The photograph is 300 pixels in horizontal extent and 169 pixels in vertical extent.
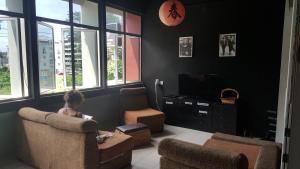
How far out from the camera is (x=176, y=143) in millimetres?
1751

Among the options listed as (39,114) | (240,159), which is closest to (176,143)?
(240,159)

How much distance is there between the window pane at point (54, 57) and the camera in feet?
12.4

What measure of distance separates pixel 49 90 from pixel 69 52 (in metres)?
0.84

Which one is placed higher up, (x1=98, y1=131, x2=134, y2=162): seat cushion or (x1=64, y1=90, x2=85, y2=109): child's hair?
(x1=64, y1=90, x2=85, y2=109): child's hair

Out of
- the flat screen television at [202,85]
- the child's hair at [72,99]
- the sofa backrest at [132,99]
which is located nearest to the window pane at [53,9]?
the child's hair at [72,99]

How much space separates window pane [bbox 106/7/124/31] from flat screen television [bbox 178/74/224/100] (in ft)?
6.48

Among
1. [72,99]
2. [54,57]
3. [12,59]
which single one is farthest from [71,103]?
[54,57]

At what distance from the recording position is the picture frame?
5058mm

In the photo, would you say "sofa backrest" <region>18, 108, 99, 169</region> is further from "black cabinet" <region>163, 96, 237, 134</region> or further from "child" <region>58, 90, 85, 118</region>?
"black cabinet" <region>163, 96, 237, 134</region>

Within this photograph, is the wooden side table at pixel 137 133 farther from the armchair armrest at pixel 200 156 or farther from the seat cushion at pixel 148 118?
the armchair armrest at pixel 200 156

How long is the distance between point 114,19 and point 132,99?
201 cm

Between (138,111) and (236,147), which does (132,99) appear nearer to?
(138,111)

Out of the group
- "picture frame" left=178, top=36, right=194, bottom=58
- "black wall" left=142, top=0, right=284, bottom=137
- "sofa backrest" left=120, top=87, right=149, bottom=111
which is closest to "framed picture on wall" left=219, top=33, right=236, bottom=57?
"black wall" left=142, top=0, right=284, bottom=137

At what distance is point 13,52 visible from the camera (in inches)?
136
